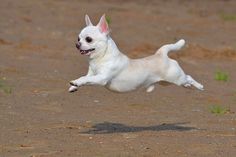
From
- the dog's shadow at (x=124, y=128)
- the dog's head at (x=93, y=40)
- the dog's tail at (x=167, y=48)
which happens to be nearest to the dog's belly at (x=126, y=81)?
the dog's head at (x=93, y=40)

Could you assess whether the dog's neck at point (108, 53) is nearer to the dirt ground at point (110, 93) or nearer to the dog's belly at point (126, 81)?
the dog's belly at point (126, 81)

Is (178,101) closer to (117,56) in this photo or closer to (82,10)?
(117,56)

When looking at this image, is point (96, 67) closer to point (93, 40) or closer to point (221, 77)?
point (93, 40)

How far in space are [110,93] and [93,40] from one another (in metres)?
4.28

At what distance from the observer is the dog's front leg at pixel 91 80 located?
1020 cm

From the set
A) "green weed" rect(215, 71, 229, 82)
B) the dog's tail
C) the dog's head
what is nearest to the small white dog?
the dog's head

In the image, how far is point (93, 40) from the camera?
34.6ft

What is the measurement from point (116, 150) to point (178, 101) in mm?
4693

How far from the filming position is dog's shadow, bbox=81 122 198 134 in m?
11.3

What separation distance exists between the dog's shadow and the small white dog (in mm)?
665

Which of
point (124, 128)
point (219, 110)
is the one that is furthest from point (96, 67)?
point (219, 110)

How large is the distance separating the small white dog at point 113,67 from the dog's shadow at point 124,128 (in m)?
0.66

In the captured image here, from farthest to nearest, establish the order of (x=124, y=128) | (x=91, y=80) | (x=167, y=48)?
(x=124, y=128), (x=167, y=48), (x=91, y=80)

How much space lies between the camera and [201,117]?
1289 cm
